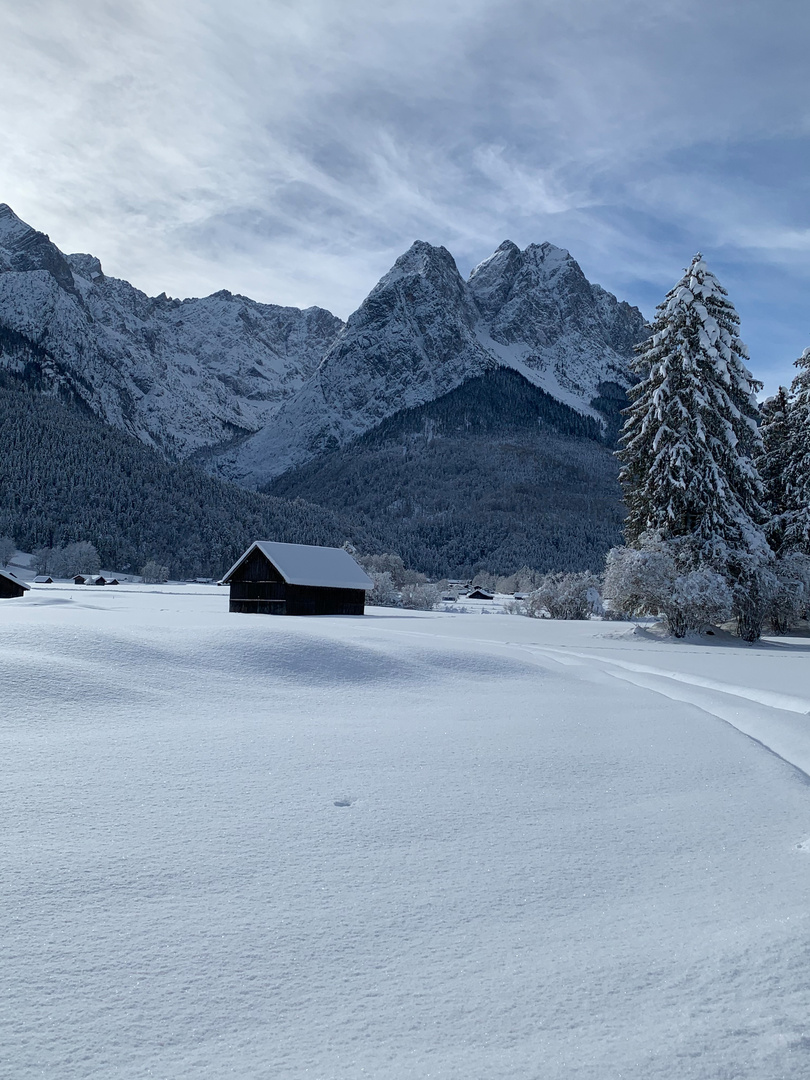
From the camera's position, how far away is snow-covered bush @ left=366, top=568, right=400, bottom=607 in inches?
3019

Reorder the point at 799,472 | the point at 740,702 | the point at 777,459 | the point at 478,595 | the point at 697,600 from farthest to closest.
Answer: the point at 478,595
the point at 777,459
the point at 799,472
the point at 697,600
the point at 740,702

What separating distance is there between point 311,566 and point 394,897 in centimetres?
4624

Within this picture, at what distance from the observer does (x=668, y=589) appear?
32.0m

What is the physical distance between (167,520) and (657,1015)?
145 meters

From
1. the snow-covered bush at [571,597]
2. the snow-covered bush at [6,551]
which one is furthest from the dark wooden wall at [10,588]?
the snow-covered bush at [6,551]

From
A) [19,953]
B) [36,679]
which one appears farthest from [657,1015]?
[36,679]

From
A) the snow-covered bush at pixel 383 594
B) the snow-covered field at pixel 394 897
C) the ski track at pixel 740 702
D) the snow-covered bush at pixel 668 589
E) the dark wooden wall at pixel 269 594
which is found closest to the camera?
the snow-covered field at pixel 394 897

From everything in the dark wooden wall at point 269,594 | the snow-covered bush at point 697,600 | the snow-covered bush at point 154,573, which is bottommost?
the snow-covered bush at point 154,573

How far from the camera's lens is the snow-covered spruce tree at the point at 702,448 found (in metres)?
33.5

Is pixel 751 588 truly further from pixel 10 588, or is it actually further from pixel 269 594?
pixel 10 588

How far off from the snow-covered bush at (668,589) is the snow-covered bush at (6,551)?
113798 millimetres

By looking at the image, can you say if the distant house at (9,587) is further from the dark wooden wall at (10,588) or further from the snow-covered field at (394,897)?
the snow-covered field at (394,897)

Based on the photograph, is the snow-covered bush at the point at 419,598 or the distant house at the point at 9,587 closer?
the distant house at the point at 9,587

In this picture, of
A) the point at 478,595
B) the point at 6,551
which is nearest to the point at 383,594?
the point at 478,595
